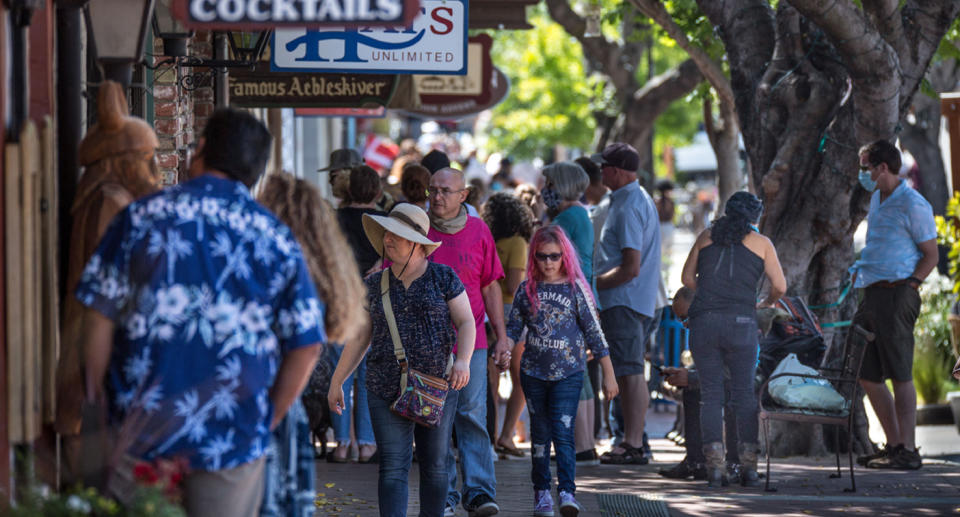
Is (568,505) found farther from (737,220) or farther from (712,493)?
(737,220)

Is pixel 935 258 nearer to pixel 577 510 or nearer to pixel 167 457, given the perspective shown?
pixel 577 510

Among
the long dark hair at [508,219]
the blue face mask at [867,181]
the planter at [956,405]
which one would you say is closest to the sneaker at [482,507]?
the long dark hair at [508,219]

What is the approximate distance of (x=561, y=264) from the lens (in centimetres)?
758

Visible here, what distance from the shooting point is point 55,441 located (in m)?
4.37

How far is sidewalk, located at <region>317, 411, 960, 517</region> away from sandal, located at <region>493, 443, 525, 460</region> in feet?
0.45

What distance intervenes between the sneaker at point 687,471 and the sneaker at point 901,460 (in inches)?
54.0

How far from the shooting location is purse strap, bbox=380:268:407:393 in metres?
6.36

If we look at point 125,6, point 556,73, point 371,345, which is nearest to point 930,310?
point 371,345

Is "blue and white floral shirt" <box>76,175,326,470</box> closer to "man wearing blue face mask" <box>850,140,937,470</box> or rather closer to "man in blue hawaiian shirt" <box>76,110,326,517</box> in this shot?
"man in blue hawaiian shirt" <box>76,110,326,517</box>

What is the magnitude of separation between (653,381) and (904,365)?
2.25 metres

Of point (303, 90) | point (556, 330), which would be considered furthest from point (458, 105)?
point (556, 330)

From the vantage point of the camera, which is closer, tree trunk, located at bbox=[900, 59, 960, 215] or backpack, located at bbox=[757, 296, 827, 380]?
backpack, located at bbox=[757, 296, 827, 380]

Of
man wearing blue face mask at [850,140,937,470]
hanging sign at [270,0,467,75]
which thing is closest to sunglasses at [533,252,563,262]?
hanging sign at [270,0,467,75]

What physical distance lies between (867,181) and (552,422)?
3.32 meters
